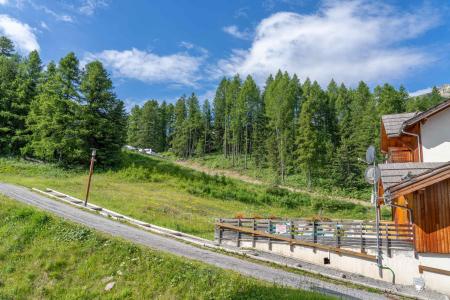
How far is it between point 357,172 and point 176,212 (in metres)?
37.1

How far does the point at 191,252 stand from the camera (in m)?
14.5

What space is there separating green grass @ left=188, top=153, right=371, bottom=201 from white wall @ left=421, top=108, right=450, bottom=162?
31860mm

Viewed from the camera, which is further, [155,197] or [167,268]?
[155,197]

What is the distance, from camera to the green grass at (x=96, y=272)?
9227 millimetres


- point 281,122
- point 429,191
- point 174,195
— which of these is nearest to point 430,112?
point 429,191

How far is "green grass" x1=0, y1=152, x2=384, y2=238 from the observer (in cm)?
2384

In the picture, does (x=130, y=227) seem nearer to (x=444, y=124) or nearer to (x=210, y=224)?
(x=210, y=224)

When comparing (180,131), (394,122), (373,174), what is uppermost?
(180,131)

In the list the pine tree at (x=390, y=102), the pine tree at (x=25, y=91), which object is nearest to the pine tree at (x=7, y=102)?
the pine tree at (x=25, y=91)

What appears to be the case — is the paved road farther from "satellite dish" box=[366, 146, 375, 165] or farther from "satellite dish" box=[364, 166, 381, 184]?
"satellite dish" box=[366, 146, 375, 165]

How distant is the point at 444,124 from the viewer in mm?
15773

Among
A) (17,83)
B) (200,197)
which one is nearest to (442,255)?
(200,197)

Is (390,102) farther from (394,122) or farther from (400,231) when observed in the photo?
(400,231)

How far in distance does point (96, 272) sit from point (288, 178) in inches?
1841
